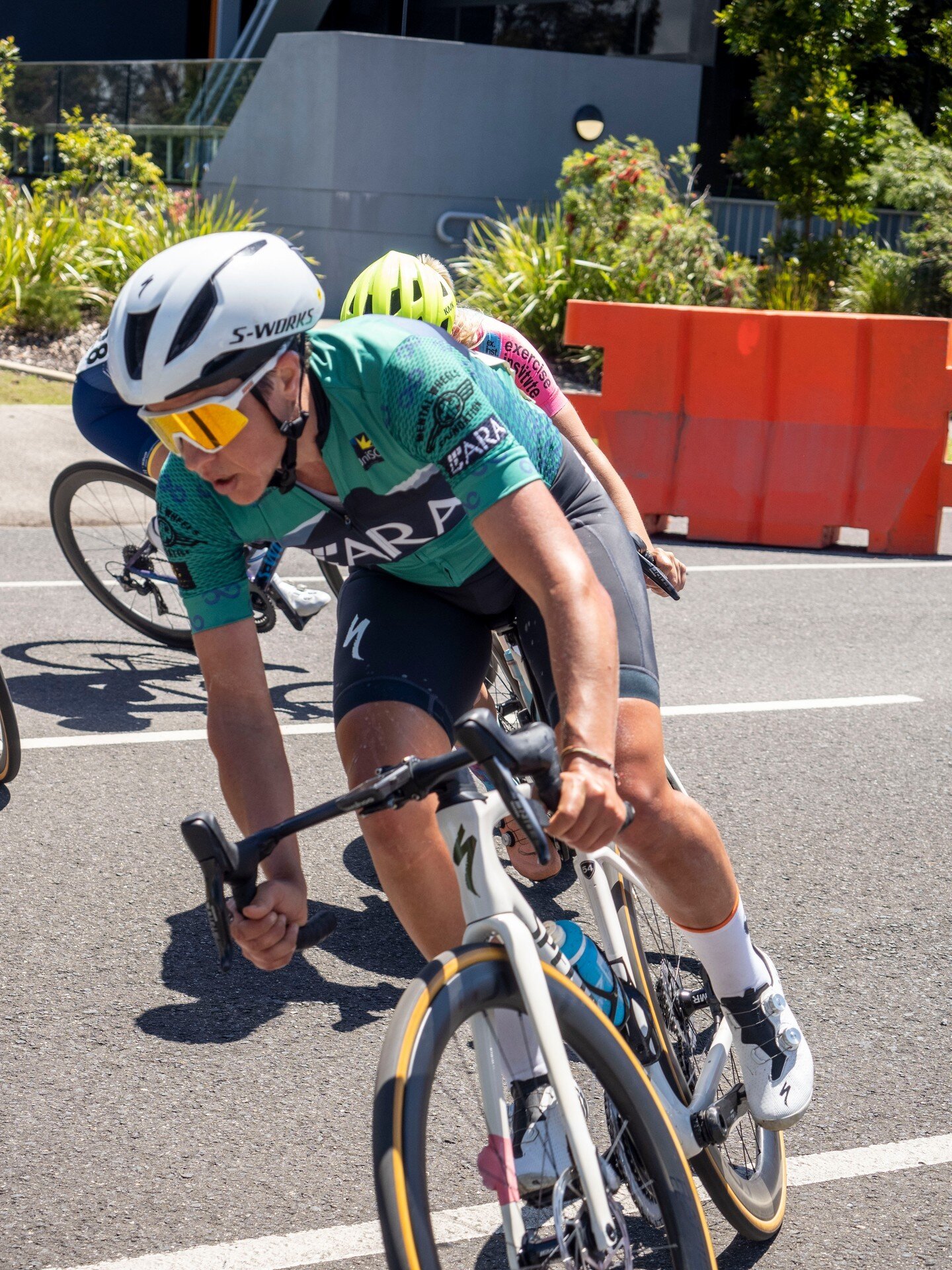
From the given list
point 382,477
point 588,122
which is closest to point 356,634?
point 382,477

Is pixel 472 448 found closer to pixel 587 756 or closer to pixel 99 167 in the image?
pixel 587 756

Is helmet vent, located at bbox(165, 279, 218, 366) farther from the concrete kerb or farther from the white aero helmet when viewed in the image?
the concrete kerb

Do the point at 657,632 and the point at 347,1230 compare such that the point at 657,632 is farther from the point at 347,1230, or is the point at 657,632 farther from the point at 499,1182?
the point at 499,1182

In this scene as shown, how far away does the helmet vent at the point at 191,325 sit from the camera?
2266 mm

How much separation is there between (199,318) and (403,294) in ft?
6.01

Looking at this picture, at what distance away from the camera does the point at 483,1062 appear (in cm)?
208

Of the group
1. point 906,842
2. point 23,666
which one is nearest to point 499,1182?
point 906,842

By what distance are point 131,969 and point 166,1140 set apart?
0.83 metres

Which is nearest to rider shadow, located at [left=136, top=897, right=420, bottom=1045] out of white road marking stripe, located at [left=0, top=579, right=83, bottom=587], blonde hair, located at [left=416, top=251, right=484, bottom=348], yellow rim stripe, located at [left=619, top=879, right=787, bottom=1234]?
yellow rim stripe, located at [left=619, top=879, right=787, bottom=1234]

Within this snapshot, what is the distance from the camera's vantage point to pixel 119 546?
22.1 feet

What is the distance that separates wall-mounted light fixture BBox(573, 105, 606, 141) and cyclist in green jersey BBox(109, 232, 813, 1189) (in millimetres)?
17912

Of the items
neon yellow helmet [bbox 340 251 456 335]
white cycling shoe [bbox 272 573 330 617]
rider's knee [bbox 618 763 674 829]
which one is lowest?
white cycling shoe [bbox 272 573 330 617]

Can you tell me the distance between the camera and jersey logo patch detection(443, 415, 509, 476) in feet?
7.82

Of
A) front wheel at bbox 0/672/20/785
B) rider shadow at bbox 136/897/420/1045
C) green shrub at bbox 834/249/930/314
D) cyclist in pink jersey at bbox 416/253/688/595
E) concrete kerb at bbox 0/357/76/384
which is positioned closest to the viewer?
rider shadow at bbox 136/897/420/1045
